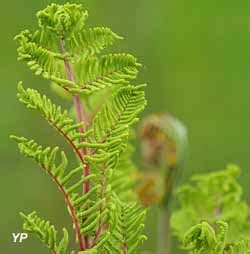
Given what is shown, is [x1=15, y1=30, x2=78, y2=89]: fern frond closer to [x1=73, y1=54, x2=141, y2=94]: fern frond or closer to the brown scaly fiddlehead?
[x1=73, y1=54, x2=141, y2=94]: fern frond

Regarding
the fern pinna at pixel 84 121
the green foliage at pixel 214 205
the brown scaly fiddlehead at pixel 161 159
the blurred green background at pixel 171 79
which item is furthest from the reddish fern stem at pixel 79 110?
the blurred green background at pixel 171 79

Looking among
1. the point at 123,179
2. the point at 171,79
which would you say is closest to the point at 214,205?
the point at 123,179

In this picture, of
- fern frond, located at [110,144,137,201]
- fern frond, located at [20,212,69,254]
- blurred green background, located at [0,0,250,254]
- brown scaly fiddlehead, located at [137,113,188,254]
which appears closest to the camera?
fern frond, located at [20,212,69,254]

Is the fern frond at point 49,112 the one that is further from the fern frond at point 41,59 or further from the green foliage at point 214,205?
the green foliage at point 214,205

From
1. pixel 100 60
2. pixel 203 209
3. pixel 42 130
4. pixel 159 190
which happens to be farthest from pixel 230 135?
pixel 100 60

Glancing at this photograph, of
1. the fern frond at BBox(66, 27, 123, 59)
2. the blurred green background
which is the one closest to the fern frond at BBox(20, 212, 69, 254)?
Result: the fern frond at BBox(66, 27, 123, 59)

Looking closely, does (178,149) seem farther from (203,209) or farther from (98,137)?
(98,137)

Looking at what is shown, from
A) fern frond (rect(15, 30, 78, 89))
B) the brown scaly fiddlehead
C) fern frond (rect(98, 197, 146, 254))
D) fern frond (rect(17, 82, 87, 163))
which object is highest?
the brown scaly fiddlehead
